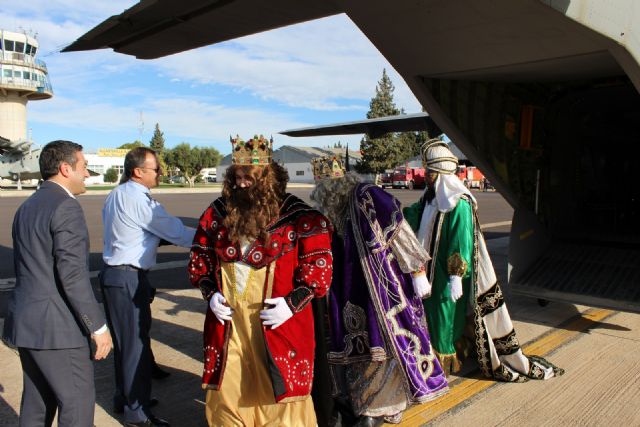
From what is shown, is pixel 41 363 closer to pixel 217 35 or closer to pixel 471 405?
pixel 471 405

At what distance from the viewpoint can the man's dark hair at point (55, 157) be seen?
8.23 feet

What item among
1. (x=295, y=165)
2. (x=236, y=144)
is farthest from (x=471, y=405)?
(x=295, y=165)

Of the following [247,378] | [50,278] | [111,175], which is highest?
[50,278]

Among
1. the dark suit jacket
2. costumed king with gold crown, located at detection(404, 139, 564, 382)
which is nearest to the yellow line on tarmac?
costumed king with gold crown, located at detection(404, 139, 564, 382)

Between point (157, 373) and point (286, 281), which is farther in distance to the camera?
point (157, 373)

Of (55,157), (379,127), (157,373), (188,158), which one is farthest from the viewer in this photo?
(188,158)

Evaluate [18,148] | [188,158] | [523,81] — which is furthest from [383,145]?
[523,81]

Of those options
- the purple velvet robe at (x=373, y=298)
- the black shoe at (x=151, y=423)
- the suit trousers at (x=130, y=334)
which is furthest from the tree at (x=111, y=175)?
the purple velvet robe at (x=373, y=298)

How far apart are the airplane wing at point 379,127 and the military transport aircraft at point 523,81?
10.1 feet

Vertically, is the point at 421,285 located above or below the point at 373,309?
above

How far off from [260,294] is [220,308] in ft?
0.73

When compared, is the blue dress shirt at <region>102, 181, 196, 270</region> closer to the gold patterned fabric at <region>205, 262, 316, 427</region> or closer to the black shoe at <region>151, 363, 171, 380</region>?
the gold patterned fabric at <region>205, 262, 316, 427</region>

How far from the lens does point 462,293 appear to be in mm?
3842

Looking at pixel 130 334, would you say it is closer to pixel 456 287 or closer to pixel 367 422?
pixel 367 422
